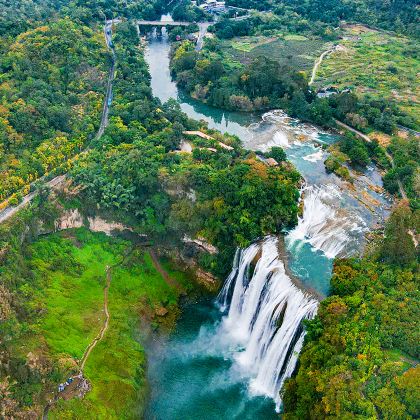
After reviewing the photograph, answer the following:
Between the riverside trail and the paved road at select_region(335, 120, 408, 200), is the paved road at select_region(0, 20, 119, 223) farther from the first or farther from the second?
the paved road at select_region(335, 120, 408, 200)

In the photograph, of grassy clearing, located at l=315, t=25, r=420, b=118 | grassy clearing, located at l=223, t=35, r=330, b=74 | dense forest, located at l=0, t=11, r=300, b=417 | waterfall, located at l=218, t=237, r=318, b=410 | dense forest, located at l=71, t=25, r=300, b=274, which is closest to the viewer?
dense forest, located at l=0, t=11, r=300, b=417

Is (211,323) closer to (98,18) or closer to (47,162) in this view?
(47,162)

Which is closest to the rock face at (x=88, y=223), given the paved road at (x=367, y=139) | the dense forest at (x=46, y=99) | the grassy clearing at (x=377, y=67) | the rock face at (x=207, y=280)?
the dense forest at (x=46, y=99)

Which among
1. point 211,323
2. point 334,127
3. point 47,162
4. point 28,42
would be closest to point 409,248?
point 211,323

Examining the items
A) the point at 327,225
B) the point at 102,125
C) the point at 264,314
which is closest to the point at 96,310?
the point at 264,314

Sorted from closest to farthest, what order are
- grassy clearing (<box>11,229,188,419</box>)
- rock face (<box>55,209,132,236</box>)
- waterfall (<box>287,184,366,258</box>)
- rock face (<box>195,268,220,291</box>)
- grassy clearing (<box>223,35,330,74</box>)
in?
grassy clearing (<box>11,229,188,419</box>)
waterfall (<box>287,184,366,258</box>)
rock face (<box>195,268,220,291</box>)
rock face (<box>55,209,132,236</box>)
grassy clearing (<box>223,35,330,74</box>)

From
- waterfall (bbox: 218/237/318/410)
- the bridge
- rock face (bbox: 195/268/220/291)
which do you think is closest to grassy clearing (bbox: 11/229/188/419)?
rock face (bbox: 195/268/220/291)
